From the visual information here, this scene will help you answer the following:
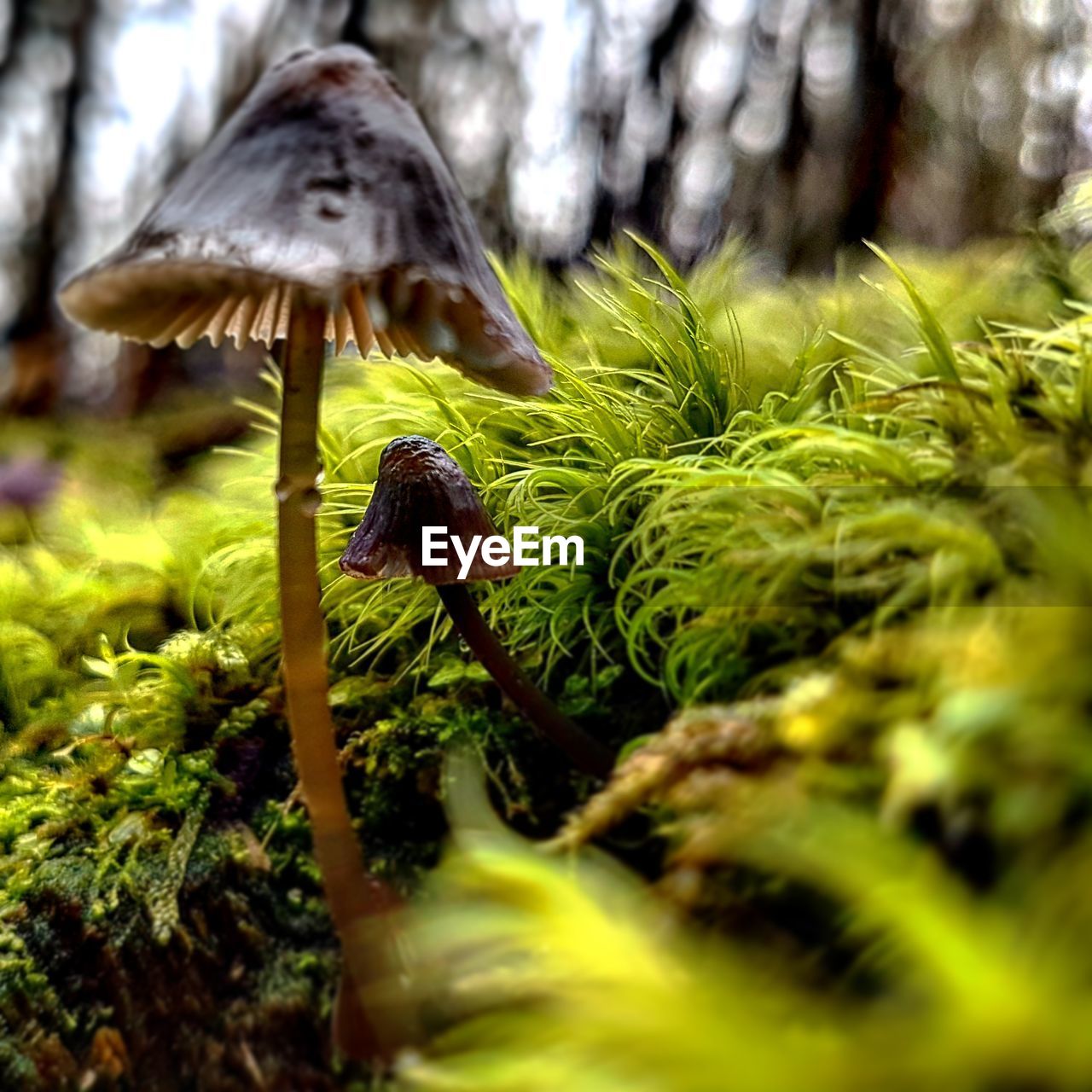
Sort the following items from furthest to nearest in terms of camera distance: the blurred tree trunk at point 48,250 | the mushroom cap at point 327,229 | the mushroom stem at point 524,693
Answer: the blurred tree trunk at point 48,250, the mushroom stem at point 524,693, the mushroom cap at point 327,229

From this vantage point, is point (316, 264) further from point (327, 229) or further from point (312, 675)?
point (312, 675)

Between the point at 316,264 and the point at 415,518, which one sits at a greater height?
the point at 316,264

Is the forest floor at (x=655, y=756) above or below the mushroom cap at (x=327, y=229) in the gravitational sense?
below

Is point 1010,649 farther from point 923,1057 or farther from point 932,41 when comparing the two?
point 932,41

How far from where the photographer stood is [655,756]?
704 mm

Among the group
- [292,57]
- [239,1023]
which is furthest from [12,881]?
[292,57]

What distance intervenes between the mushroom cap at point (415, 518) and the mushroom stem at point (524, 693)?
0.11 ft

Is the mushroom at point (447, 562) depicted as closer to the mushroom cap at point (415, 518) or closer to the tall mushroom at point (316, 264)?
the mushroom cap at point (415, 518)

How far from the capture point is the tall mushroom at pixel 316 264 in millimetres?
697

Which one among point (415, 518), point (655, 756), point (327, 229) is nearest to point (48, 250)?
point (415, 518)

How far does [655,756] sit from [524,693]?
0.24 meters

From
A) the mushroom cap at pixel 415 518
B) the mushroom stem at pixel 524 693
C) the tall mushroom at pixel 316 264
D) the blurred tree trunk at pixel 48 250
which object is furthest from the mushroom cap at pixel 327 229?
the blurred tree trunk at pixel 48 250

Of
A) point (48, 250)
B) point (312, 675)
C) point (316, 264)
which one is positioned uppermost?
point (316, 264)

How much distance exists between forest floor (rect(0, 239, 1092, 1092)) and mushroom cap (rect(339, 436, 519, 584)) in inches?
6.1
